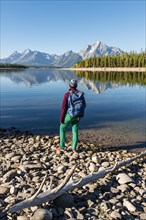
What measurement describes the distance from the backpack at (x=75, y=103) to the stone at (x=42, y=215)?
6.04m

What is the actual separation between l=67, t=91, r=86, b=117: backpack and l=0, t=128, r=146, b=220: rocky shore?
2092 mm

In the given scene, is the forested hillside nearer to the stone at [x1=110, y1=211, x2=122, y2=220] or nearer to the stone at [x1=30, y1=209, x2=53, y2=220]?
the stone at [x1=110, y1=211, x2=122, y2=220]

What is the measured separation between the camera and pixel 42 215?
708 centimetres

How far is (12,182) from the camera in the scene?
30.7ft

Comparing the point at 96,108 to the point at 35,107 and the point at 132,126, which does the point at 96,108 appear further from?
the point at 132,126

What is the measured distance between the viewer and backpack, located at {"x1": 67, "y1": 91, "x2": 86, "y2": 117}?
41.1 ft

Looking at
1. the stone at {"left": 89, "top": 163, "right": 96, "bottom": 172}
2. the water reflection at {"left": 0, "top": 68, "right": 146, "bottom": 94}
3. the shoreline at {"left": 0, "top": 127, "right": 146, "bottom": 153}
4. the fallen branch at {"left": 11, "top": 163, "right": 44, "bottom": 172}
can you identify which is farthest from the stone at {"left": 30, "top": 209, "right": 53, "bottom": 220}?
the water reflection at {"left": 0, "top": 68, "right": 146, "bottom": 94}

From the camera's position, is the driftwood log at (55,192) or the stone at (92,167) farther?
the stone at (92,167)

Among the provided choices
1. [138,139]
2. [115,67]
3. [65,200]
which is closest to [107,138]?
[138,139]

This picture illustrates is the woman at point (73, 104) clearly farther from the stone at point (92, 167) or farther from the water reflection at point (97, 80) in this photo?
the water reflection at point (97, 80)

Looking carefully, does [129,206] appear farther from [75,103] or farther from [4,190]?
[75,103]

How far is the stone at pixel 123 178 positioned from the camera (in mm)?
10045

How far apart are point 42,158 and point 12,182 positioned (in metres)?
3.26

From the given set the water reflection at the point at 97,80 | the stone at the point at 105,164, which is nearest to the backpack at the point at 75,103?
the stone at the point at 105,164
